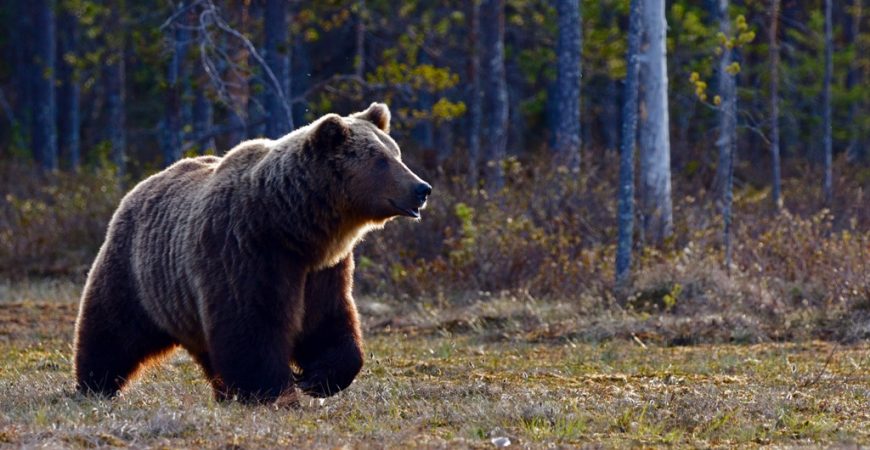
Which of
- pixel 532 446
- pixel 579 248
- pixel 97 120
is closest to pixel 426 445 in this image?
pixel 532 446

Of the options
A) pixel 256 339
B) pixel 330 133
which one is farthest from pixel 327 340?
pixel 330 133

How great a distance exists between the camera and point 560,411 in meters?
6.77

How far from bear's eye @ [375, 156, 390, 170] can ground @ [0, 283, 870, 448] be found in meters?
1.33

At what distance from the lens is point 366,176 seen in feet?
24.5

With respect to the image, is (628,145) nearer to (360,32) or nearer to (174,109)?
(174,109)

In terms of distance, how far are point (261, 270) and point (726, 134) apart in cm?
1199

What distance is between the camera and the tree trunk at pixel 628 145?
12078mm

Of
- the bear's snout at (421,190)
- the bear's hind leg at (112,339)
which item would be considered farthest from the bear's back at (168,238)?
the bear's snout at (421,190)

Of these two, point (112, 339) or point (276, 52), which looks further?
point (276, 52)

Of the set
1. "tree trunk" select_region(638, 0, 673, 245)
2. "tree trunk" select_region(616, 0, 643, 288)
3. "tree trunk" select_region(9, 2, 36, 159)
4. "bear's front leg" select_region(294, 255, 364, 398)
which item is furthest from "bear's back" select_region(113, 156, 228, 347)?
"tree trunk" select_region(9, 2, 36, 159)

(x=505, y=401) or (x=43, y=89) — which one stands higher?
(x=43, y=89)

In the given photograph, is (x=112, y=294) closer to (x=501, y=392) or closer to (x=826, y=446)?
(x=501, y=392)

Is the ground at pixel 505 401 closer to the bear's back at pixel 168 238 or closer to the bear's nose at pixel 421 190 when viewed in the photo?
the bear's back at pixel 168 238

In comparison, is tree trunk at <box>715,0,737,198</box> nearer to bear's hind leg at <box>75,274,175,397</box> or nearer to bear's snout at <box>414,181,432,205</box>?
bear's snout at <box>414,181,432,205</box>
